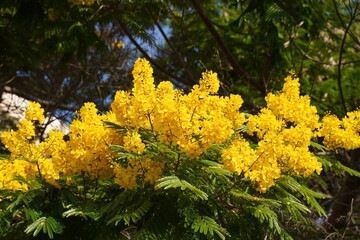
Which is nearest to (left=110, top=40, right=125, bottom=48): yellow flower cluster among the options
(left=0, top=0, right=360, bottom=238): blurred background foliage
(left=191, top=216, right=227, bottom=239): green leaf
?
(left=0, top=0, right=360, bottom=238): blurred background foliage

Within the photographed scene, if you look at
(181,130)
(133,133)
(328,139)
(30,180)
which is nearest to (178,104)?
(181,130)

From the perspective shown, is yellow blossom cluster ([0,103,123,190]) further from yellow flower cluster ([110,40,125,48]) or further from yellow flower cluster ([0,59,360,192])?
yellow flower cluster ([110,40,125,48])

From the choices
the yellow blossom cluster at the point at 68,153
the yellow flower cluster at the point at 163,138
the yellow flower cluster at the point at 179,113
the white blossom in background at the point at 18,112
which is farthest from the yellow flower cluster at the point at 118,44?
the yellow flower cluster at the point at 179,113

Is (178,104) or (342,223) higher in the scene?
(178,104)

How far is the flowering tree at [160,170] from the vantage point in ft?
9.02

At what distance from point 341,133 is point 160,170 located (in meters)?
1.71

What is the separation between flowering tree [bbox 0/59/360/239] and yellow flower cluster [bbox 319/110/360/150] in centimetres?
39

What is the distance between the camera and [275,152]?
2791 mm

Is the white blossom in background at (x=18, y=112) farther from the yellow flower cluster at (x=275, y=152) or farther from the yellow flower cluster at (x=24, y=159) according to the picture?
the yellow flower cluster at (x=275, y=152)

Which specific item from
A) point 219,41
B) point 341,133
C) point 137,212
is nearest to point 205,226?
point 137,212

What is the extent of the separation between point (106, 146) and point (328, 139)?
76.9 inches

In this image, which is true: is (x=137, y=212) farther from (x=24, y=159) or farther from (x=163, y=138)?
(x=24, y=159)

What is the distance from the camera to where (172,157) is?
9.32 feet

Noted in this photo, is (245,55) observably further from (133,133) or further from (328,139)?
(133,133)
